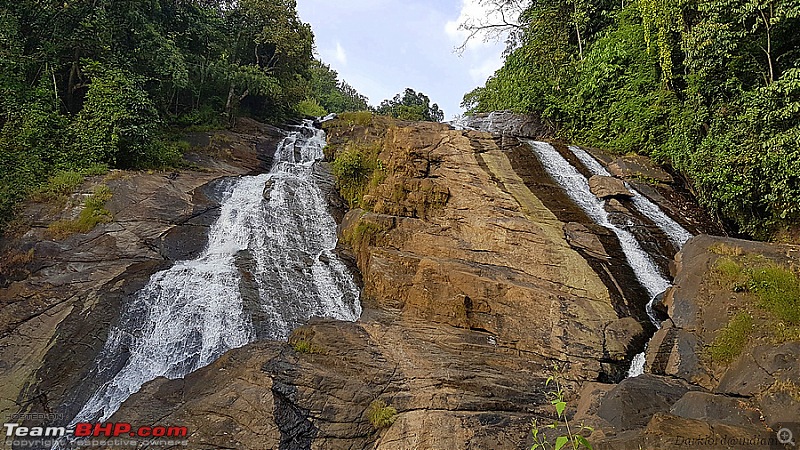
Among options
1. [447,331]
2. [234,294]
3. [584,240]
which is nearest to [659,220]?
[584,240]

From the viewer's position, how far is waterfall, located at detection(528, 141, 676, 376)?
1001 cm

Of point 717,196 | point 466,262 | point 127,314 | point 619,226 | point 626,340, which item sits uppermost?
point 717,196

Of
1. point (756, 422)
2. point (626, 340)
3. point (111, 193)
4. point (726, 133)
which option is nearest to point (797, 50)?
point (726, 133)

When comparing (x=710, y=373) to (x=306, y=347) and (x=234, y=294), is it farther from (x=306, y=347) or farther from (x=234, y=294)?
(x=234, y=294)

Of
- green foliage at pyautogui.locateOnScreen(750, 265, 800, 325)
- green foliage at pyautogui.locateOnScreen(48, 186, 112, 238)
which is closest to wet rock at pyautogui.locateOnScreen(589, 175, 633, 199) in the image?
green foliage at pyautogui.locateOnScreen(750, 265, 800, 325)

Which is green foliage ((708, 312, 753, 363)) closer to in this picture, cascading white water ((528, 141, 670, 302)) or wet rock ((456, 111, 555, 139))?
cascading white water ((528, 141, 670, 302))

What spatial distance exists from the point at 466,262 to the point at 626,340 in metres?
3.90

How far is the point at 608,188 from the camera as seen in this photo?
13.6m

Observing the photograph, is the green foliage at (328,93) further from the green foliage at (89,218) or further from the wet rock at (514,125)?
the green foliage at (89,218)

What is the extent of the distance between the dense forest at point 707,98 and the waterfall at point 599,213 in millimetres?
2281

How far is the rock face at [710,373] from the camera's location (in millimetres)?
5164

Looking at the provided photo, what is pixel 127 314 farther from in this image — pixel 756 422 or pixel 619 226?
pixel 619 226

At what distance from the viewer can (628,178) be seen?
14.7 metres

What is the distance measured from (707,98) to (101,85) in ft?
65.3
